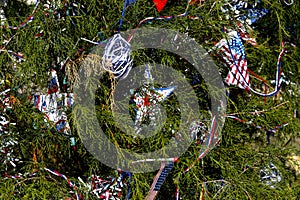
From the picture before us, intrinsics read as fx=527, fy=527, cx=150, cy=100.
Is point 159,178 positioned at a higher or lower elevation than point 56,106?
lower

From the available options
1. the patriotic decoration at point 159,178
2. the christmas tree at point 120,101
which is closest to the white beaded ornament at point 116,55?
the christmas tree at point 120,101

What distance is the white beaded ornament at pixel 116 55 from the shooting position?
802 millimetres

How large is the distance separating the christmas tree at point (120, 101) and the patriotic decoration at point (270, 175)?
20 millimetres

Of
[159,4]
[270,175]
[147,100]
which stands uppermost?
[159,4]

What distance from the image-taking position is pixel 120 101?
2.81ft

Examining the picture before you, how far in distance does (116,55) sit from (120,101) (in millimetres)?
90

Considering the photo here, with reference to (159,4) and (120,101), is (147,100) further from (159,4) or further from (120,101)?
(159,4)

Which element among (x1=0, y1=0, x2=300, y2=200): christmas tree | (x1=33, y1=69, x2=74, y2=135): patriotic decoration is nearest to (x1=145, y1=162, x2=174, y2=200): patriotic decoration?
(x1=0, y1=0, x2=300, y2=200): christmas tree

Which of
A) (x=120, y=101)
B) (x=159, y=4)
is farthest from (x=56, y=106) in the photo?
(x=159, y=4)

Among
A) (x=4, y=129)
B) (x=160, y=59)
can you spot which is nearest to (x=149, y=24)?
(x=160, y=59)

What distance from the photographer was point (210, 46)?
93 cm

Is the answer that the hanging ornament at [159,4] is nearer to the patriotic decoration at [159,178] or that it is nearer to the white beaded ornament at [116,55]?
the white beaded ornament at [116,55]

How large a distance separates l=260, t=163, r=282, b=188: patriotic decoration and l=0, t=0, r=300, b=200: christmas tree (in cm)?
2

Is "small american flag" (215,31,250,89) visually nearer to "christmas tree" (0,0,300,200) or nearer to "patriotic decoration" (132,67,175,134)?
"christmas tree" (0,0,300,200)
